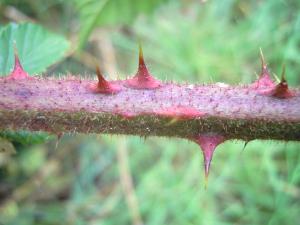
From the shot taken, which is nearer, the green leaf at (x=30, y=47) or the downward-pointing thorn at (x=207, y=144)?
the downward-pointing thorn at (x=207, y=144)

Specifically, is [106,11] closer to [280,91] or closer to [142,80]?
[142,80]

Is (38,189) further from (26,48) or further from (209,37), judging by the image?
(26,48)

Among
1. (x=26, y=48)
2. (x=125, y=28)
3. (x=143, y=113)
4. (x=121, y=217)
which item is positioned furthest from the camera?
(x=125, y=28)

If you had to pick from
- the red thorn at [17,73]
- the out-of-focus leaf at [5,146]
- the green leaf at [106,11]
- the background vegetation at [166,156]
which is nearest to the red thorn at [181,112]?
the red thorn at [17,73]

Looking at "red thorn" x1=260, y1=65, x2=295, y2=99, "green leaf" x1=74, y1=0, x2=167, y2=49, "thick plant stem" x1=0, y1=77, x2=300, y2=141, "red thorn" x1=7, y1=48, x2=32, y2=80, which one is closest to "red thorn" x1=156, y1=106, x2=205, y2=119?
"thick plant stem" x1=0, y1=77, x2=300, y2=141

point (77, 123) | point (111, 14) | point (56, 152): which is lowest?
point (56, 152)

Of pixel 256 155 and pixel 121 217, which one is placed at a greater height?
pixel 256 155

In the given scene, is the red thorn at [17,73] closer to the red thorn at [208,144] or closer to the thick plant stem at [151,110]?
the thick plant stem at [151,110]

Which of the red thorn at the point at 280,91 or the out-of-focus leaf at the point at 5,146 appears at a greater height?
the red thorn at the point at 280,91

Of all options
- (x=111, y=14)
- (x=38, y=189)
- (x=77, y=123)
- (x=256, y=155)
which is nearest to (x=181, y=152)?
(x=256, y=155)
